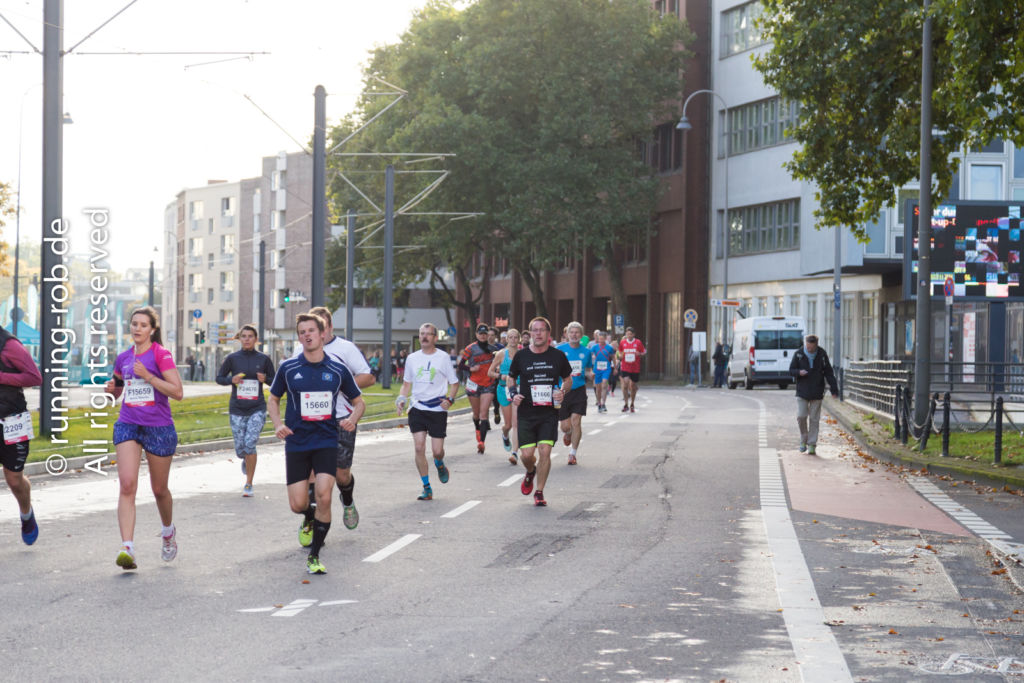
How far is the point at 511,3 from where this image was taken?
5419 centimetres

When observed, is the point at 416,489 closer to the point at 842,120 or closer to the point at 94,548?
the point at 94,548

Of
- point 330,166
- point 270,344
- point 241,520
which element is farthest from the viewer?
point 270,344

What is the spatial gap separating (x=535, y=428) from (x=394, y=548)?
139 inches

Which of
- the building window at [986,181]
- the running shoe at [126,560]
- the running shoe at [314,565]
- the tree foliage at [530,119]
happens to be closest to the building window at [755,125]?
the tree foliage at [530,119]

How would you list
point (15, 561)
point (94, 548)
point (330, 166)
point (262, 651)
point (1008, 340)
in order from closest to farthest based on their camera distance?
point (262, 651), point (15, 561), point (94, 548), point (1008, 340), point (330, 166)

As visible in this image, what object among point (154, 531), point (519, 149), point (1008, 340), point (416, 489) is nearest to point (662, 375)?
point (519, 149)

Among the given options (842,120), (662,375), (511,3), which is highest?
(511,3)

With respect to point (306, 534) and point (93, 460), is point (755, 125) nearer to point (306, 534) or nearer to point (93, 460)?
point (93, 460)

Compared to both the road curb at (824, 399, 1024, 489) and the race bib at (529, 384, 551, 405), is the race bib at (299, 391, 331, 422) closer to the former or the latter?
the race bib at (529, 384, 551, 405)

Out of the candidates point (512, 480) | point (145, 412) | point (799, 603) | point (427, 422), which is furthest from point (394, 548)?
point (512, 480)

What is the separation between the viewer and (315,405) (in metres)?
9.43

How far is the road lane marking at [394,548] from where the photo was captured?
9.98 m

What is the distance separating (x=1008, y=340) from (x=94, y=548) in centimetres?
2965

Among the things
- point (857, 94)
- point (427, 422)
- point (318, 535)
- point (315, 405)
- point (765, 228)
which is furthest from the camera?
point (765, 228)
